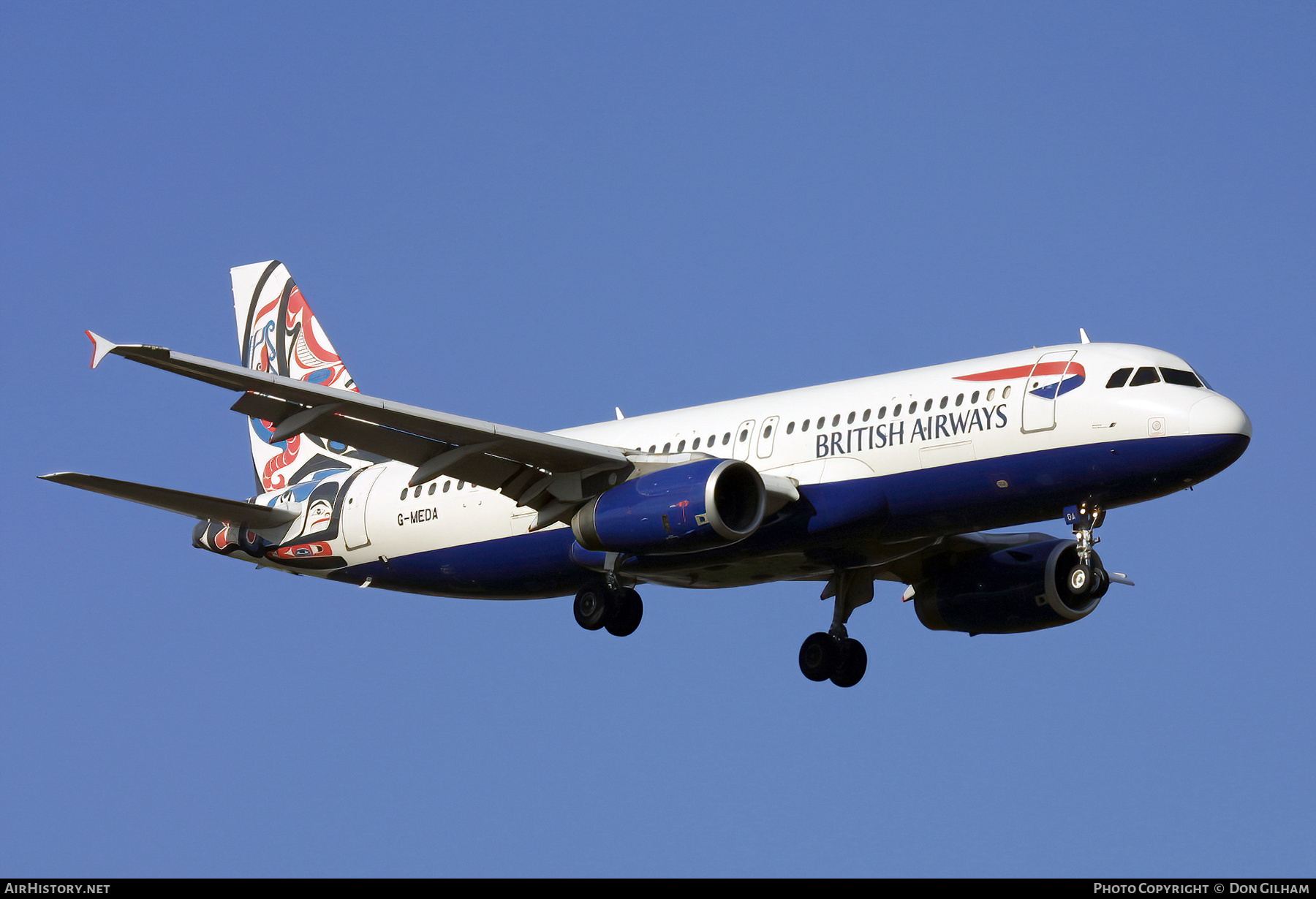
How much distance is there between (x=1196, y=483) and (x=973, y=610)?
28.0ft

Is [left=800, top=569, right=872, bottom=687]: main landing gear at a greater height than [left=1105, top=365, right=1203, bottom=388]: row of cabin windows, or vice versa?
[left=1105, top=365, right=1203, bottom=388]: row of cabin windows

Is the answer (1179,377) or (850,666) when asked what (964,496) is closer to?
(1179,377)

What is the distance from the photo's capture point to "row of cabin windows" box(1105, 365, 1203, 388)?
32.8 meters

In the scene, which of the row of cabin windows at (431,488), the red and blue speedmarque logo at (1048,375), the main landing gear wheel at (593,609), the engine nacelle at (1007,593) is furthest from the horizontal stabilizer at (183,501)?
the red and blue speedmarque logo at (1048,375)

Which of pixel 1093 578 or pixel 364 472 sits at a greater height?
pixel 364 472

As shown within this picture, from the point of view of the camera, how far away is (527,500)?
37.0 meters

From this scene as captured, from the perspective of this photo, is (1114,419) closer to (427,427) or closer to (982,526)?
(982,526)

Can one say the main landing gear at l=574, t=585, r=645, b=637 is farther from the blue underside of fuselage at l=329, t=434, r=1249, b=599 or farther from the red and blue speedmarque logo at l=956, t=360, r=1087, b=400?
the red and blue speedmarque logo at l=956, t=360, r=1087, b=400

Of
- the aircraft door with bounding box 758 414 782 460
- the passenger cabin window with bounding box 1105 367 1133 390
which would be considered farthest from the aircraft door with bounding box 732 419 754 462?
the passenger cabin window with bounding box 1105 367 1133 390

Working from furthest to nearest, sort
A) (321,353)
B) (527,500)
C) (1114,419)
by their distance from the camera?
(321,353) → (527,500) → (1114,419)

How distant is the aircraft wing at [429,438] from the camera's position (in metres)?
31.5
